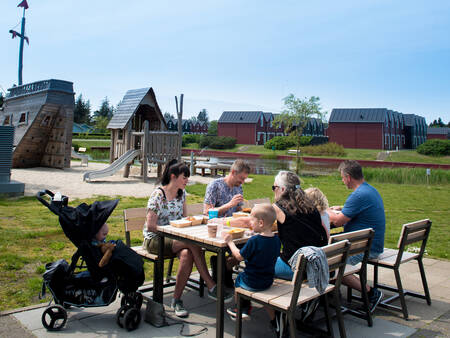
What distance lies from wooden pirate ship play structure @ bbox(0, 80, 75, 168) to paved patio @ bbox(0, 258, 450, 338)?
18310 millimetres

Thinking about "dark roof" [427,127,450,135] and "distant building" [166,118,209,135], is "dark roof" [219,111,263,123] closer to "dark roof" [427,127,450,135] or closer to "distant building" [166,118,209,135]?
"distant building" [166,118,209,135]

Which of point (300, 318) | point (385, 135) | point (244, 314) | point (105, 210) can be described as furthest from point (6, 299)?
point (385, 135)

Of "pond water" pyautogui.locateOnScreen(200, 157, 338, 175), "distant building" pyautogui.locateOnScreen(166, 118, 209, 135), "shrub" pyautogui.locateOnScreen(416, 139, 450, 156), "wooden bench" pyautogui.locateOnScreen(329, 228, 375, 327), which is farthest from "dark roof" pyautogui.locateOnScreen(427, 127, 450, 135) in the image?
"wooden bench" pyautogui.locateOnScreen(329, 228, 375, 327)

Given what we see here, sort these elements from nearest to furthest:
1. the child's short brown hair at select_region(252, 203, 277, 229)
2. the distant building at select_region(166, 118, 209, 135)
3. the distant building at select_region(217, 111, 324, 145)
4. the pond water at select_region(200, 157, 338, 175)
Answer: the child's short brown hair at select_region(252, 203, 277, 229) < the pond water at select_region(200, 157, 338, 175) < the distant building at select_region(217, 111, 324, 145) < the distant building at select_region(166, 118, 209, 135)

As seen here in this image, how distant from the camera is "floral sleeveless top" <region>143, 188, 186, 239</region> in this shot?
432 cm

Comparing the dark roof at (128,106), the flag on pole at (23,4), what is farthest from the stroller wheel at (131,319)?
the flag on pole at (23,4)

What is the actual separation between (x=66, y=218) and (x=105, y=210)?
342 millimetres

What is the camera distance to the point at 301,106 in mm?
36656

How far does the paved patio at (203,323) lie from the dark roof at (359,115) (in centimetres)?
Result: 5888

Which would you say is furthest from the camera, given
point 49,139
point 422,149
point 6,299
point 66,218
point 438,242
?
point 422,149

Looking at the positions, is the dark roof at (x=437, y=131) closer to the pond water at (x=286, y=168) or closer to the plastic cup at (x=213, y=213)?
the pond water at (x=286, y=168)

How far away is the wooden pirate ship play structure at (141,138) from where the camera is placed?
18125 millimetres

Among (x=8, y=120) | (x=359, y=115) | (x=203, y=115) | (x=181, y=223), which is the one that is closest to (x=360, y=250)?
(x=181, y=223)

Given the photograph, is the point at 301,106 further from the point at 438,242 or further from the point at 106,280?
the point at 106,280
